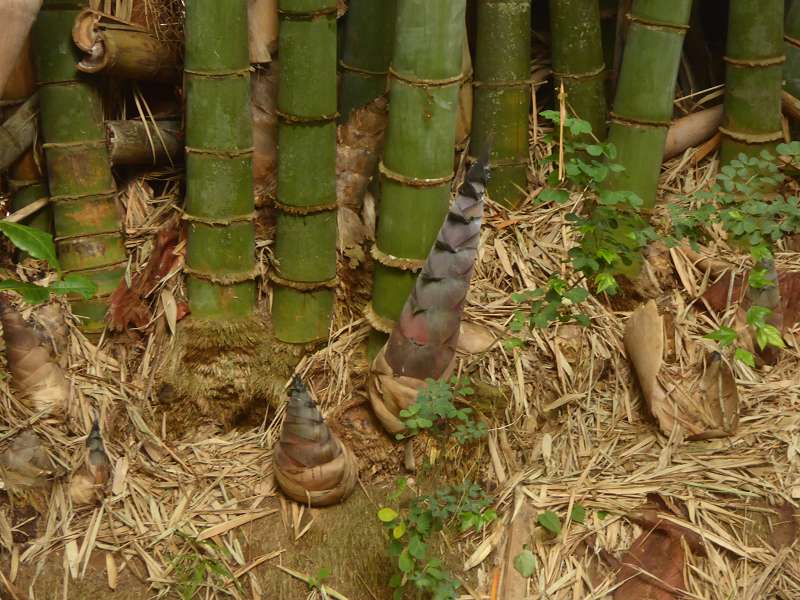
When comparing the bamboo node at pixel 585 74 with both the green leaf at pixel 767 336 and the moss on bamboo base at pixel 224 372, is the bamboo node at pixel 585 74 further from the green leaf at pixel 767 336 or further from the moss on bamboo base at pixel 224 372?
the moss on bamboo base at pixel 224 372

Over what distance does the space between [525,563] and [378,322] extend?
28.1 inches

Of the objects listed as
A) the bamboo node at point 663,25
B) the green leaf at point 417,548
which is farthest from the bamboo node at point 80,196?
the bamboo node at point 663,25

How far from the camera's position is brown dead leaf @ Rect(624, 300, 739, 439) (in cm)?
248

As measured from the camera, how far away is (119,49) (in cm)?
258

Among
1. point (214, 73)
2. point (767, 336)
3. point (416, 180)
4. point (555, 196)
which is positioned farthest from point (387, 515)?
point (214, 73)

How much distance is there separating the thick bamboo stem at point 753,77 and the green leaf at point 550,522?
1323 mm

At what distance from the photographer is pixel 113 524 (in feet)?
7.95

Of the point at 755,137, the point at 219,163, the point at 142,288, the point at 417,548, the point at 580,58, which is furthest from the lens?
the point at 755,137

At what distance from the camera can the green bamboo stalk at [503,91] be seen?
2.69m

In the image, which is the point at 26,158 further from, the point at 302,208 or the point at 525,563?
the point at 525,563

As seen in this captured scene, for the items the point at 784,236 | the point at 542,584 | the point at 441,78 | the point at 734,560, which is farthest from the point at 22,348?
the point at 784,236

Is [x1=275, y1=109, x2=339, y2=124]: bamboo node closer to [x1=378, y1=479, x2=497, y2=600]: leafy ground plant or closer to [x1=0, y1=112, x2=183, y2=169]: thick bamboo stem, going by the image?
[x1=0, y1=112, x2=183, y2=169]: thick bamboo stem

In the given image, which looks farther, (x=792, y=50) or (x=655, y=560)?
(x=792, y=50)

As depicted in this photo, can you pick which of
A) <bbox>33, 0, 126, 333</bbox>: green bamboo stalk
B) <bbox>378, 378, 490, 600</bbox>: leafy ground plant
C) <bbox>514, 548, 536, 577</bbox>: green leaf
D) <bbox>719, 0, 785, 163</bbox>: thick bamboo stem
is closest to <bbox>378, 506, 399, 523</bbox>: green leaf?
<bbox>378, 378, 490, 600</bbox>: leafy ground plant
